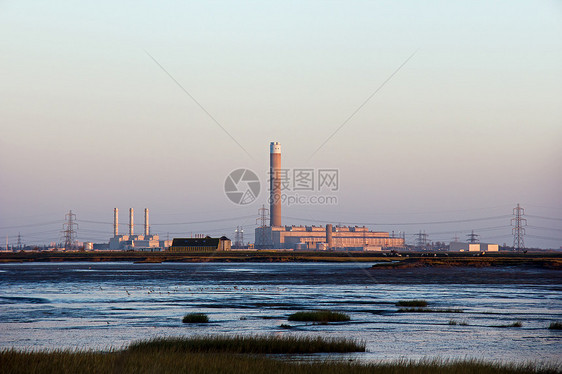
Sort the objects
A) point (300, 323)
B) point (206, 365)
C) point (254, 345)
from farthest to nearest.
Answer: point (300, 323) < point (254, 345) < point (206, 365)

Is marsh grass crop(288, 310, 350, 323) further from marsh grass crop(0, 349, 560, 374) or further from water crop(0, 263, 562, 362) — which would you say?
marsh grass crop(0, 349, 560, 374)

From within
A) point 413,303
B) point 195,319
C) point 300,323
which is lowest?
point 300,323

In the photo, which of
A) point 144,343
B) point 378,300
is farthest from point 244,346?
point 378,300

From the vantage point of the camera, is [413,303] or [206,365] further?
[413,303]

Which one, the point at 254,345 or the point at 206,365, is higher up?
the point at 206,365

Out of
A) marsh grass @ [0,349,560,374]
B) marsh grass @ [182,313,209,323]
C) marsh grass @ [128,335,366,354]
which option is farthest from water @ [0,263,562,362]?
marsh grass @ [0,349,560,374]

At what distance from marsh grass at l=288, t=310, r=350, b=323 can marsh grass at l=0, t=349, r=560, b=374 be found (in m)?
12.7

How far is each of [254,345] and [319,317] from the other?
→ 10.0 metres

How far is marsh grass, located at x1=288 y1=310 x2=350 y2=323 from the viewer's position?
37438 millimetres

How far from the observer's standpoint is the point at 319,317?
123 ft

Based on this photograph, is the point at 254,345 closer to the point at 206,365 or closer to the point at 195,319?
the point at 206,365

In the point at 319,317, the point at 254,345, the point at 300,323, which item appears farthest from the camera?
the point at 319,317

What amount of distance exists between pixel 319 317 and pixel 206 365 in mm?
15567

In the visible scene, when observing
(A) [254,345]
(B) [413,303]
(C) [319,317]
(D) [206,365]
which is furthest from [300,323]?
(D) [206,365]
